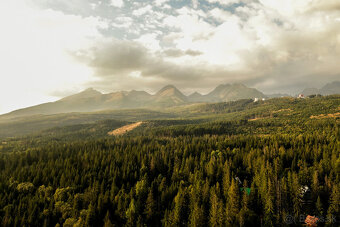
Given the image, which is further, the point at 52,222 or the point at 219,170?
the point at 219,170

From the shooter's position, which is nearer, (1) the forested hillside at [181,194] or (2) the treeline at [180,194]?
(1) the forested hillside at [181,194]

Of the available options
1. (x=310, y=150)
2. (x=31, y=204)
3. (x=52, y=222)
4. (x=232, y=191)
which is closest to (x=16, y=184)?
(x=31, y=204)

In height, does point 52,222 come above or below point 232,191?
below

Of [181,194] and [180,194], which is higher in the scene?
[180,194]

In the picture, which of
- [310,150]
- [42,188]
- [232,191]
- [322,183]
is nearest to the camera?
[232,191]

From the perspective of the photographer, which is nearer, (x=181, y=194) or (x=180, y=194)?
(x=180, y=194)

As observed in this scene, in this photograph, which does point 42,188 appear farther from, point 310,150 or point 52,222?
point 310,150

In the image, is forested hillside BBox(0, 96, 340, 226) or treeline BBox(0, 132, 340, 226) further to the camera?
treeline BBox(0, 132, 340, 226)

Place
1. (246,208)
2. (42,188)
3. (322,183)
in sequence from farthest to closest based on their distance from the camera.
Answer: (42,188)
(322,183)
(246,208)

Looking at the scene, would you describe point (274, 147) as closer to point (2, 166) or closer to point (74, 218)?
point (74, 218)
